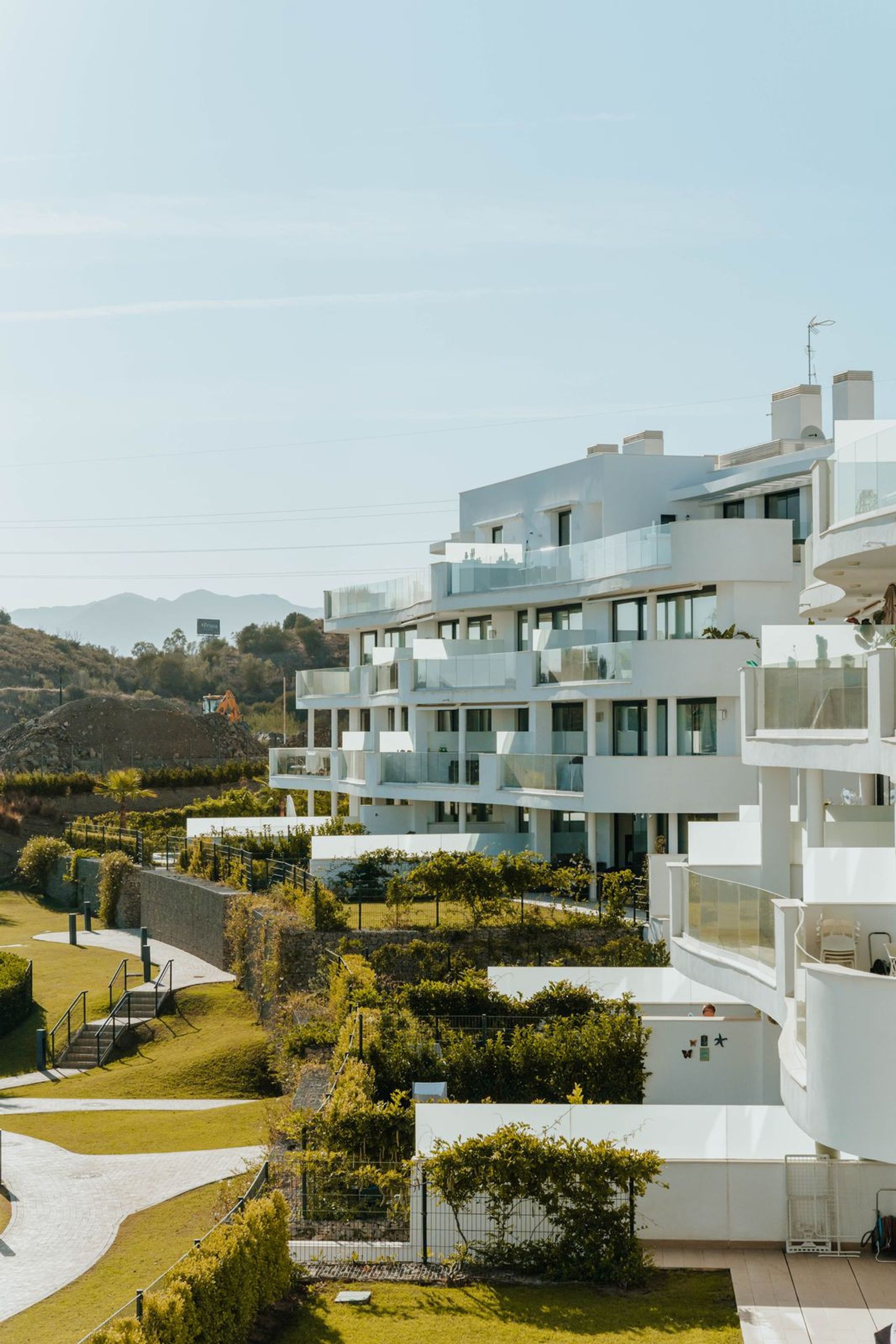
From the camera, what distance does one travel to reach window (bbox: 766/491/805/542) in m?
33.8

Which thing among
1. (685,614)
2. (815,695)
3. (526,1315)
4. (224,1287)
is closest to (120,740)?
(685,614)

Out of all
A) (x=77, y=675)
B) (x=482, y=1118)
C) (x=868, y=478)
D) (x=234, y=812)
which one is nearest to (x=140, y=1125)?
(x=482, y=1118)

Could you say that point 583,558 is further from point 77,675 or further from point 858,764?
point 77,675

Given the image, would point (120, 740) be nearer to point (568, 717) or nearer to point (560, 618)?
point (560, 618)

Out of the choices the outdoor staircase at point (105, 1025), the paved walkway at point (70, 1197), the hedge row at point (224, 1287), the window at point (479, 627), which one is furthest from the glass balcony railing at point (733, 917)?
the window at point (479, 627)

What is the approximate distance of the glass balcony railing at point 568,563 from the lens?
109ft

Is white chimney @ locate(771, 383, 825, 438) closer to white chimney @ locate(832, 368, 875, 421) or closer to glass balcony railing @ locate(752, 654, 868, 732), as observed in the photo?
white chimney @ locate(832, 368, 875, 421)

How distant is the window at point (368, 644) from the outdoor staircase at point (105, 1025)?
14.3m

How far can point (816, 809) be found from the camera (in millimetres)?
21109

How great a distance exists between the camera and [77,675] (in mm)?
120938

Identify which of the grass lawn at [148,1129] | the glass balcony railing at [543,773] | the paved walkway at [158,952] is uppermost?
the glass balcony railing at [543,773]

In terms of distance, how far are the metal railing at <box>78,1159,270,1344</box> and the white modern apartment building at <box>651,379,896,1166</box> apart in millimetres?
5616

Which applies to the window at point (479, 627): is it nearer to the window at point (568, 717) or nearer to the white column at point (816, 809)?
the window at point (568, 717)

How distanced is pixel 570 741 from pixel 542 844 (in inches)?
105
